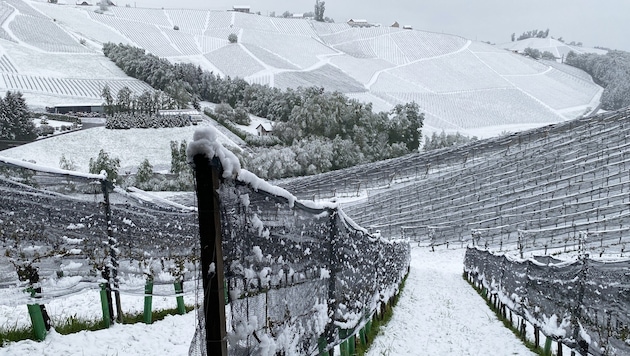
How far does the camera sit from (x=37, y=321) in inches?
175

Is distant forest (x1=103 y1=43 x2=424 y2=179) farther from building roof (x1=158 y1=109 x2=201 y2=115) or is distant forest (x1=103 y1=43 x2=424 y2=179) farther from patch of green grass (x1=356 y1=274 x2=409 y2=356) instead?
patch of green grass (x1=356 y1=274 x2=409 y2=356)

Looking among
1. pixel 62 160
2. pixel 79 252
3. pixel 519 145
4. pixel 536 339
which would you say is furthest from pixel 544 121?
pixel 79 252

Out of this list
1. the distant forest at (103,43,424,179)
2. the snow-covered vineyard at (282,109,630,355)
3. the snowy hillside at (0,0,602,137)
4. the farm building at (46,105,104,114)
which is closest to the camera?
the snow-covered vineyard at (282,109,630,355)

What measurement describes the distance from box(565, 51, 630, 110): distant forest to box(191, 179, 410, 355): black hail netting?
85.4 meters

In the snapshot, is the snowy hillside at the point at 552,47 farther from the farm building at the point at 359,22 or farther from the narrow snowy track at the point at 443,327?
the narrow snowy track at the point at 443,327

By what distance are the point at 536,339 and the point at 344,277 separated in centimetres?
362

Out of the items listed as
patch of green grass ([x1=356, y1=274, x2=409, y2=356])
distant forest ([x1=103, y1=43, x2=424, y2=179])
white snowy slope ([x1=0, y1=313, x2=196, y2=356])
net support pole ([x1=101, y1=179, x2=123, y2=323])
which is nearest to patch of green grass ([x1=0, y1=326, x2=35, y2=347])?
white snowy slope ([x1=0, y1=313, x2=196, y2=356])

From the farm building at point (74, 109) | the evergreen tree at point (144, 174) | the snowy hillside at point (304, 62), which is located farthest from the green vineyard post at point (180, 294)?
the snowy hillside at point (304, 62)

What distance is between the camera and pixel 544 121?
64688mm

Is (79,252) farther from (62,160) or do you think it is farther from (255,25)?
(255,25)

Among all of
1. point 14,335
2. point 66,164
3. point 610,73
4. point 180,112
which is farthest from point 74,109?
point 610,73

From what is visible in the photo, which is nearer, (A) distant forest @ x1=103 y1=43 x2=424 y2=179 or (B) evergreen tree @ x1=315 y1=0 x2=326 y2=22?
(A) distant forest @ x1=103 y1=43 x2=424 y2=179

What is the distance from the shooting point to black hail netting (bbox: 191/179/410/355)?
264 cm

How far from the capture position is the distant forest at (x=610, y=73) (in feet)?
252
